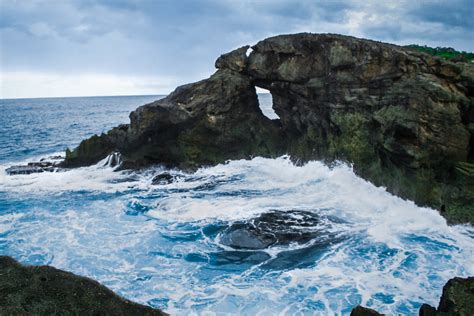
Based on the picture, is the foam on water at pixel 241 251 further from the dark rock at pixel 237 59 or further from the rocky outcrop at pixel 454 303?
the dark rock at pixel 237 59

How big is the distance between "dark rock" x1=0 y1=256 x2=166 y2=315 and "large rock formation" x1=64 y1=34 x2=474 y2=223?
45.4 feet

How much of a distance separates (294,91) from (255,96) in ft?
11.3

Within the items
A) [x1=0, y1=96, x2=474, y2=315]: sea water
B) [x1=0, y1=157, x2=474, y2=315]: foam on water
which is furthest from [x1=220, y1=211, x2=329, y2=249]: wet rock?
[x1=0, y1=157, x2=474, y2=315]: foam on water

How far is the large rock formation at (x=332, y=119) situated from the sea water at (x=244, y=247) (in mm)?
1225

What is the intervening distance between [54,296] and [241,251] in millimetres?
8340

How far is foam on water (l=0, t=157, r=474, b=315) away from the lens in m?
10.9

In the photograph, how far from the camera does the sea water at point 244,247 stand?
10.9m

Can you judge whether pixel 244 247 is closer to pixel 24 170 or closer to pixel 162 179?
pixel 162 179

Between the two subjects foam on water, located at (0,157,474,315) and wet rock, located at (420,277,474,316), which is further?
foam on water, located at (0,157,474,315)

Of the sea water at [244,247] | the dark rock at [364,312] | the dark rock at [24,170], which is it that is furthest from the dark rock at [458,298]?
the dark rock at [24,170]

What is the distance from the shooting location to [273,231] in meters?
14.8

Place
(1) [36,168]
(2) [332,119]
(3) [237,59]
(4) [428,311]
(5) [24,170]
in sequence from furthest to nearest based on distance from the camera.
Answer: (1) [36,168], (5) [24,170], (3) [237,59], (2) [332,119], (4) [428,311]

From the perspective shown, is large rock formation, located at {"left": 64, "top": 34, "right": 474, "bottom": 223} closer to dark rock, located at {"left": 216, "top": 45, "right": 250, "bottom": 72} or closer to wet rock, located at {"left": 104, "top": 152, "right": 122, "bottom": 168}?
dark rock, located at {"left": 216, "top": 45, "right": 250, "bottom": 72}

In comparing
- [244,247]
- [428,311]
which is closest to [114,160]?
[244,247]
